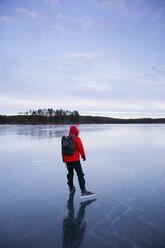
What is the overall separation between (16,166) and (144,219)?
495 centimetres

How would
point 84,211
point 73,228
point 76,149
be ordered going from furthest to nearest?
point 76,149 < point 84,211 < point 73,228

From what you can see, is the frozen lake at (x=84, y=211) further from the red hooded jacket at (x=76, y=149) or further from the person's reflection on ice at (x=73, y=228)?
the red hooded jacket at (x=76, y=149)

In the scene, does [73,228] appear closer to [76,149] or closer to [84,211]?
[84,211]

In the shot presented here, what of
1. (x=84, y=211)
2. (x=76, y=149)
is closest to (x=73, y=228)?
(x=84, y=211)

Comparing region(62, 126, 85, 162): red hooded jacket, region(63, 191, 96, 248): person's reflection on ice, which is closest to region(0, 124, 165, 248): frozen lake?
region(63, 191, 96, 248): person's reflection on ice

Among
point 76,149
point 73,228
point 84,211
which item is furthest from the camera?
point 76,149

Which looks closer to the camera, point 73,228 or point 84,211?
point 73,228

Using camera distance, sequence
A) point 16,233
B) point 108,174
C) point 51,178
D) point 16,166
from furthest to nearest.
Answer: point 16,166 → point 108,174 → point 51,178 → point 16,233

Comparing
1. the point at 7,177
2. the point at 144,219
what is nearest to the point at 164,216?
the point at 144,219

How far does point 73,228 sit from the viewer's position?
8.73 feet

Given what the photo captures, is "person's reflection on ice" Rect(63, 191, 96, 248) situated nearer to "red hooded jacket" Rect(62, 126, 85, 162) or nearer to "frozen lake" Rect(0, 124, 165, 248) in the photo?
"frozen lake" Rect(0, 124, 165, 248)

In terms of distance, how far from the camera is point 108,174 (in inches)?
209

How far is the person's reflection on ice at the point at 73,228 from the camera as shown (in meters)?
2.36

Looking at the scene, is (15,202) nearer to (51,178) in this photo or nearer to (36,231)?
(36,231)
